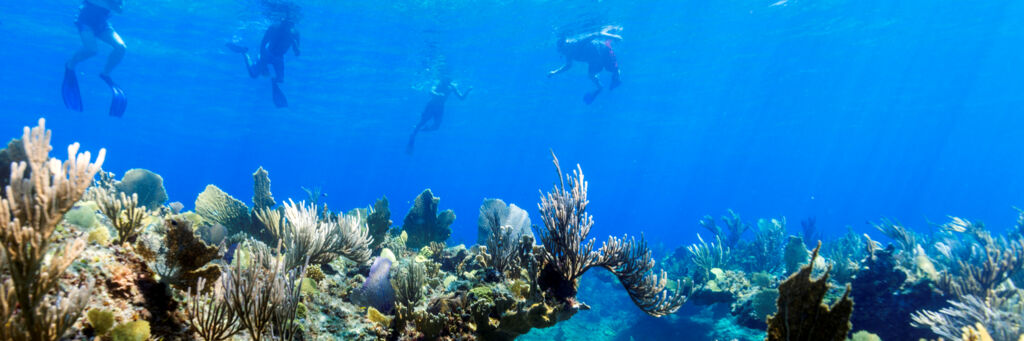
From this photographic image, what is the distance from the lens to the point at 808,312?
215 cm

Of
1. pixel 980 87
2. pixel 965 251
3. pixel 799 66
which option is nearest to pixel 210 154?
pixel 799 66

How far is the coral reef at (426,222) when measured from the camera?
7.97m

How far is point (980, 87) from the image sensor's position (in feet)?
137

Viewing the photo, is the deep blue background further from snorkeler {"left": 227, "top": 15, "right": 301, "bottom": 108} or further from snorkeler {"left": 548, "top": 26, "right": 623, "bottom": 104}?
snorkeler {"left": 227, "top": 15, "right": 301, "bottom": 108}

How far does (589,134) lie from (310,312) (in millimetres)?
65275

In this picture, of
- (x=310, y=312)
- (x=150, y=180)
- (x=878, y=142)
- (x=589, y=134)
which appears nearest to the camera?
(x=310, y=312)

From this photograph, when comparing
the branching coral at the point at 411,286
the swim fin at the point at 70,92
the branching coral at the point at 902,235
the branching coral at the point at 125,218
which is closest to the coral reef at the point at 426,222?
the branching coral at the point at 411,286

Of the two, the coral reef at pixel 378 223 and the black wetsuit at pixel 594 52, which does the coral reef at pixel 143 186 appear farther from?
the black wetsuit at pixel 594 52

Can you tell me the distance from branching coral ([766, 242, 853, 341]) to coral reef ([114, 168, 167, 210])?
355 inches

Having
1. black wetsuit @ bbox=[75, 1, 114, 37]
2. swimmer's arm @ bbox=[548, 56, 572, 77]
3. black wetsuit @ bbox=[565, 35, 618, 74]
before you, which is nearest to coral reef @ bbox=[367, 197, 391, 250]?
swimmer's arm @ bbox=[548, 56, 572, 77]

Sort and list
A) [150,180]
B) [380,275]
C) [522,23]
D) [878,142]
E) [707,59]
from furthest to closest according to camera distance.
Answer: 1. [878,142]
2. [707,59]
3. [522,23]
4. [150,180]
5. [380,275]

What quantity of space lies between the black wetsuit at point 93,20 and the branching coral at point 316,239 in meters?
17.4

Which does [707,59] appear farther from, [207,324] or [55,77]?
[55,77]

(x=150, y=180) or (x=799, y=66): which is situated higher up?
(x=799, y=66)
